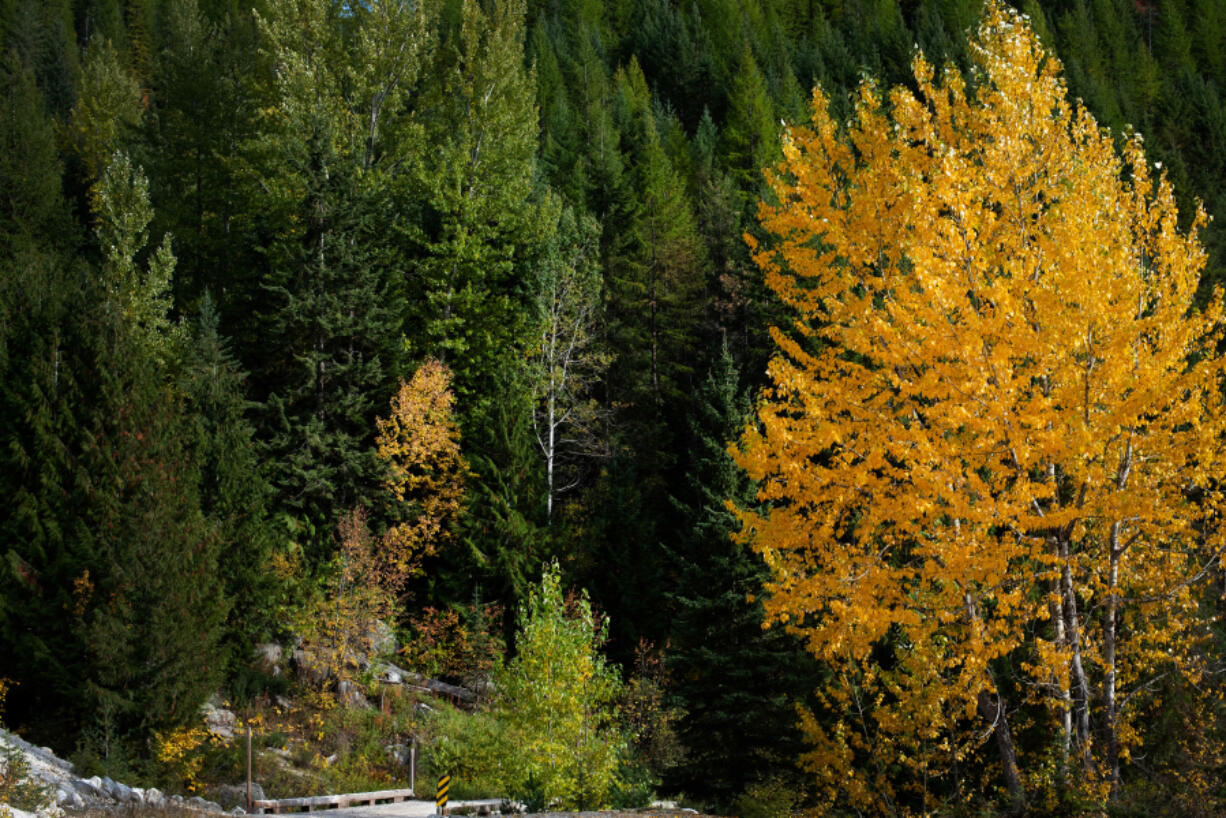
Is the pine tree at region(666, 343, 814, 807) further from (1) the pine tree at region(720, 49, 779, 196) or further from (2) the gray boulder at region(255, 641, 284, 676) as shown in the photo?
(1) the pine tree at region(720, 49, 779, 196)

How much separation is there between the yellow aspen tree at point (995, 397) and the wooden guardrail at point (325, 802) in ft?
38.8

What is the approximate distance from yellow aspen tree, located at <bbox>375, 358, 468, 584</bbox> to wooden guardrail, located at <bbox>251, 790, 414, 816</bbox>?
26.8 ft

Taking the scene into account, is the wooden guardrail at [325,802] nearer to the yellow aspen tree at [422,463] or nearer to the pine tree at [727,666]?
the pine tree at [727,666]

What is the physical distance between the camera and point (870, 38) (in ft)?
239

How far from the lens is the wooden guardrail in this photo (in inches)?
691

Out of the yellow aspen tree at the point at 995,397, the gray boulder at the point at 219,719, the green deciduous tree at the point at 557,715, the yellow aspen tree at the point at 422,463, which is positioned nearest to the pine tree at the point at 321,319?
the yellow aspen tree at the point at 422,463

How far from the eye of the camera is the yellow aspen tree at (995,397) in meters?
9.16

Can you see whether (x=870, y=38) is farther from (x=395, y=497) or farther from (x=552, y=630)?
(x=552, y=630)

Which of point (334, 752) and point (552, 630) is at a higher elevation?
point (552, 630)

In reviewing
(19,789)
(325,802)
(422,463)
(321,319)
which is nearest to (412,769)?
(325,802)

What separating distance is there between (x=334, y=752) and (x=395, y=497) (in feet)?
26.4

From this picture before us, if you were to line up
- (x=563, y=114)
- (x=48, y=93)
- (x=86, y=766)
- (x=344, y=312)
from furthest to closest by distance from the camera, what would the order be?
(x=48, y=93) → (x=563, y=114) → (x=344, y=312) → (x=86, y=766)

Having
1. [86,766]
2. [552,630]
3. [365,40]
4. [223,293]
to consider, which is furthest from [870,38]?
[86,766]

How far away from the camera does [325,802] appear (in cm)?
1817
